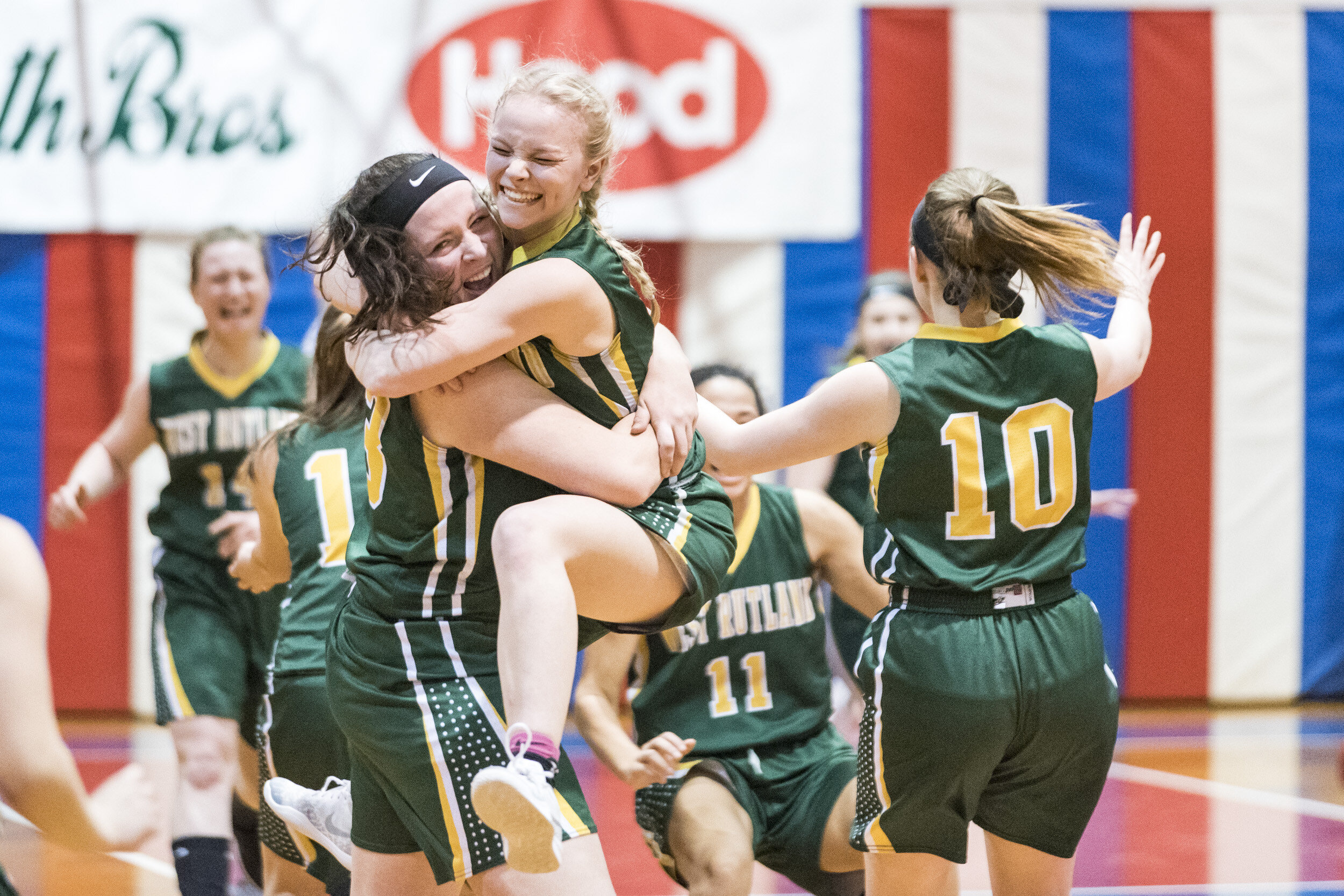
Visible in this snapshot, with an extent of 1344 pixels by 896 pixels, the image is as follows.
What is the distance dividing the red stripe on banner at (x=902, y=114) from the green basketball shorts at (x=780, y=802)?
15.0 ft

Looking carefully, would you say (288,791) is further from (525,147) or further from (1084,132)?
(1084,132)

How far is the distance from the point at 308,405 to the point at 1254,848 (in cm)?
349

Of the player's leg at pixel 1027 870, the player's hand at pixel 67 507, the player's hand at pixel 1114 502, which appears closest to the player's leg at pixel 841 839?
the player's leg at pixel 1027 870

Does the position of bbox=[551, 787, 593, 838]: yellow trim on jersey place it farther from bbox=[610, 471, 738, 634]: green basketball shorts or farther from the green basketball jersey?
the green basketball jersey

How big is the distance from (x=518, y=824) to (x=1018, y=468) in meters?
1.14

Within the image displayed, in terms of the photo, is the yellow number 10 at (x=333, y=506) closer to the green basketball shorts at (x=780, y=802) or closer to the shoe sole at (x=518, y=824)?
the green basketball shorts at (x=780, y=802)

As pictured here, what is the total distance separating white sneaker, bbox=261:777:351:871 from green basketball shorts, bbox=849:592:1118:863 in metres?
0.93

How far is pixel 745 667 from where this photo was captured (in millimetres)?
3553

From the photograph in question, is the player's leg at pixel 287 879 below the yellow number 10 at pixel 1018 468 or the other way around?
below

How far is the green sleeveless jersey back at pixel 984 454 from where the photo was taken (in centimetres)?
263

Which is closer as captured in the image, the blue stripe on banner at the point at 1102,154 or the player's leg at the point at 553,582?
the player's leg at the point at 553,582

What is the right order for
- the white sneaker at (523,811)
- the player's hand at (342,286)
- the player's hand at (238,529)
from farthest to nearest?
1. the player's hand at (238,529)
2. the player's hand at (342,286)
3. the white sneaker at (523,811)

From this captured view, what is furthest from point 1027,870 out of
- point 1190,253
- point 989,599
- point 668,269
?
point 1190,253

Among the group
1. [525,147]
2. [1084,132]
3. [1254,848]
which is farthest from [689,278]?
[525,147]
